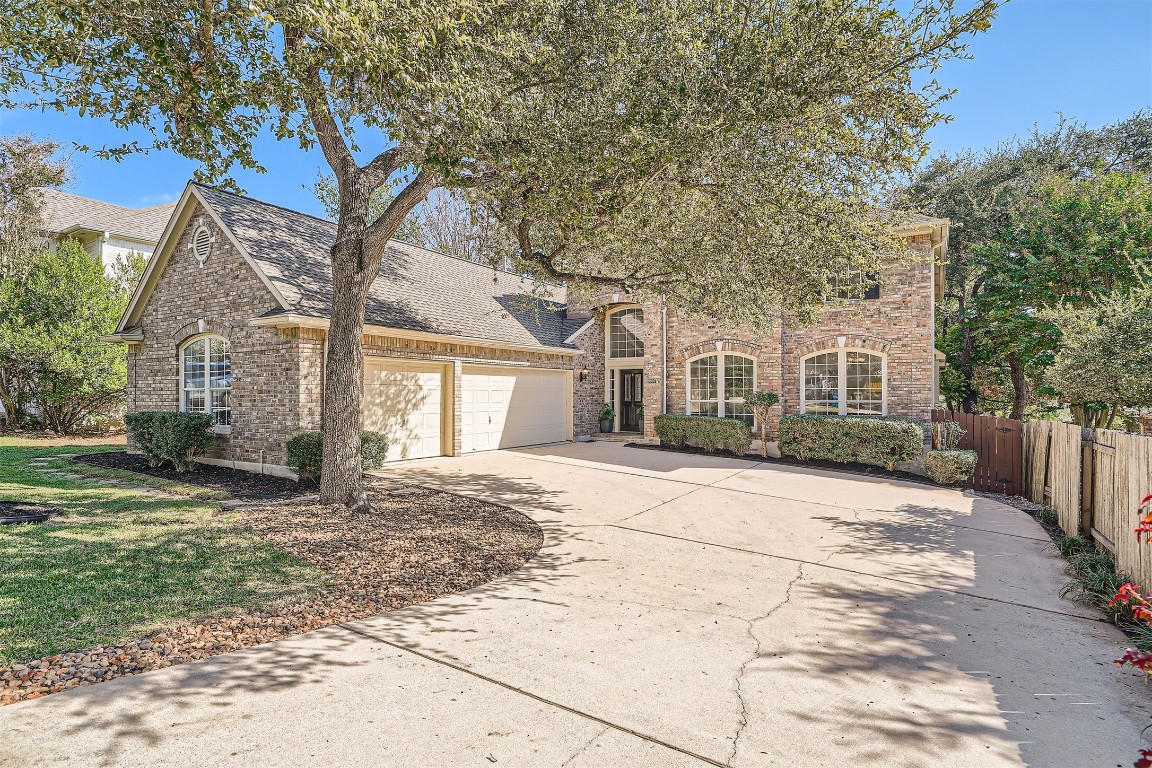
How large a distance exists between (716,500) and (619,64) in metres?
6.54

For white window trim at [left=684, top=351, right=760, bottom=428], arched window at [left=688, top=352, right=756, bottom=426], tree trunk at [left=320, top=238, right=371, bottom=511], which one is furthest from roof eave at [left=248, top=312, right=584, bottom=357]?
arched window at [left=688, top=352, right=756, bottom=426]

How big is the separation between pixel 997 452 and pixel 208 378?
1613 centimetres

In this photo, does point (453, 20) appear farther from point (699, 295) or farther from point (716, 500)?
point (716, 500)

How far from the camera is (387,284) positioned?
1319 cm

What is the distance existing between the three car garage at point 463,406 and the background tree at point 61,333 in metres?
11.0

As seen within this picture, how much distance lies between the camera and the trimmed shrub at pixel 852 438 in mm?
12102

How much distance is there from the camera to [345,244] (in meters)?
8.01

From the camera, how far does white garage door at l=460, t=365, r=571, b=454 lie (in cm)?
1402

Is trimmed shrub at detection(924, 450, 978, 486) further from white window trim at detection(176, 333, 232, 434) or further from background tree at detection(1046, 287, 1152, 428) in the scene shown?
white window trim at detection(176, 333, 232, 434)

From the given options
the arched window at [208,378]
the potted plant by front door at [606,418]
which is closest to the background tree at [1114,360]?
the potted plant by front door at [606,418]

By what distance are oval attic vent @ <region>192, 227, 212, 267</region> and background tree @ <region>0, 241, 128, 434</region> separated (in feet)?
25.1

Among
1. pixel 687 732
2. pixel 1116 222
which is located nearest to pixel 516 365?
pixel 687 732

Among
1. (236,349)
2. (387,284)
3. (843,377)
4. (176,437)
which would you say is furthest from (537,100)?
(843,377)

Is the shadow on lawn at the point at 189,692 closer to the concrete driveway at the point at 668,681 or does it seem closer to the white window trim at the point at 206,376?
the concrete driveway at the point at 668,681
